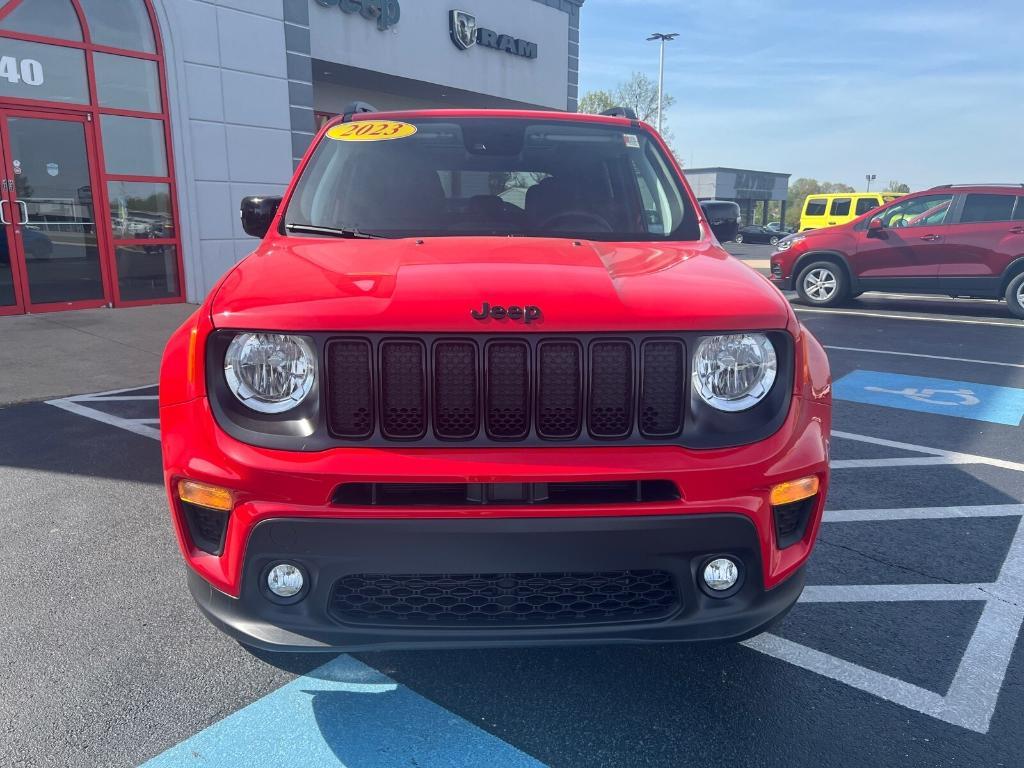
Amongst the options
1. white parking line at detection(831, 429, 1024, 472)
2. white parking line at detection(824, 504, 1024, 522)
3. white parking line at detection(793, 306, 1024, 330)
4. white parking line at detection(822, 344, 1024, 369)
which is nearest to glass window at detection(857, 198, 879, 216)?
white parking line at detection(793, 306, 1024, 330)

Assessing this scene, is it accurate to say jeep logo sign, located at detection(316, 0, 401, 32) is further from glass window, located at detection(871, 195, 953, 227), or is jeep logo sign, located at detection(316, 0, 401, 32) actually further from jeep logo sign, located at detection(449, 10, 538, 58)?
glass window, located at detection(871, 195, 953, 227)

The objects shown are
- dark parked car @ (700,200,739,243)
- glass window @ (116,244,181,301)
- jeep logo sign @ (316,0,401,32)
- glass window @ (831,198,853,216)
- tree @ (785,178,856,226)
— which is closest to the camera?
dark parked car @ (700,200,739,243)

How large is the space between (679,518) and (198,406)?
1.23 m

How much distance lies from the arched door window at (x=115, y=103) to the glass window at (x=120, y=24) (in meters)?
0.01

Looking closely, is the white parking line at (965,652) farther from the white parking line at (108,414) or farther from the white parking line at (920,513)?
the white parking line at (108,414)

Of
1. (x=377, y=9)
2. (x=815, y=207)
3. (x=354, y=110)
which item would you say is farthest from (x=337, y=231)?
(x=815, y=207)

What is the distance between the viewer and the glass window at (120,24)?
32.3 ft

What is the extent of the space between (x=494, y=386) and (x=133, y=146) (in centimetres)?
1065

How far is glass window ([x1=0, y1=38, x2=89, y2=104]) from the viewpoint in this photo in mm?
9164

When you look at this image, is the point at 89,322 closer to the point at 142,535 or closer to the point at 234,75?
the point at 234,75

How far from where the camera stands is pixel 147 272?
10.8m

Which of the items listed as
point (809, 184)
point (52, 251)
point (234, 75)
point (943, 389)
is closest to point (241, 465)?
point (943, 389)

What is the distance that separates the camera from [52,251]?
9.77m

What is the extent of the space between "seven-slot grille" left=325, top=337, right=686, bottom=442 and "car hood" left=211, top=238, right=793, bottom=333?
0.06 metres
